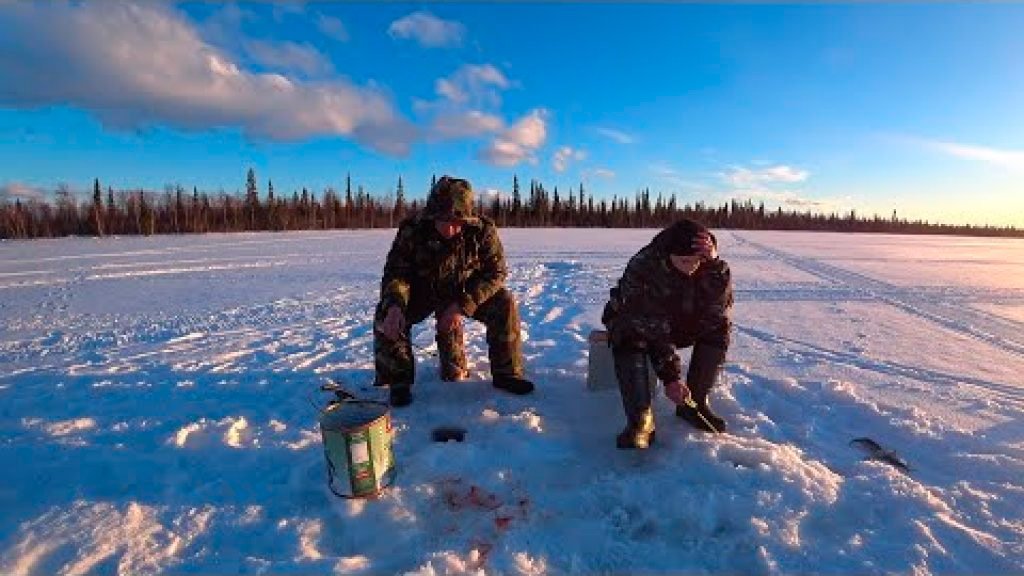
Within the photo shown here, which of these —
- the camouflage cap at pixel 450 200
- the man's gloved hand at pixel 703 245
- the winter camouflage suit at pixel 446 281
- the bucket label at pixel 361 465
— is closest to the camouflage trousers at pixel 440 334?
the winter camouflage suit at pixel 446 281

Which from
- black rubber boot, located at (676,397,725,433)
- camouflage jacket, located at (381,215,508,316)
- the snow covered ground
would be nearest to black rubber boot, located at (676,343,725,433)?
black rubber boot, located at (676,397,725,433)

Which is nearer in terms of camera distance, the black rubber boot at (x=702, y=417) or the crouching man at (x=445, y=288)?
the black rubber boot at (x=702, y=417)

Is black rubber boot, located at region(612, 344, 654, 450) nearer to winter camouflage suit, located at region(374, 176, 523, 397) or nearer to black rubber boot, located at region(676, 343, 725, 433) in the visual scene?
black rubber boot, located at region(676, 343, 725, 433)

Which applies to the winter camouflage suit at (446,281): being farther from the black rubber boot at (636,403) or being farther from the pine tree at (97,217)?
the pine tree at (97,217)

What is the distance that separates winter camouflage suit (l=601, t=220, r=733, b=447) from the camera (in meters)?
2.88

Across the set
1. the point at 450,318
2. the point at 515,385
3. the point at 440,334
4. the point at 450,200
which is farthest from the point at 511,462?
the point at 450,200

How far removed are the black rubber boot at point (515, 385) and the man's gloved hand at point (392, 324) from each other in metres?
0.74

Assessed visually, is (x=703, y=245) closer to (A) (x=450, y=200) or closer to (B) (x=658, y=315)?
(B) (x=658, y=315)

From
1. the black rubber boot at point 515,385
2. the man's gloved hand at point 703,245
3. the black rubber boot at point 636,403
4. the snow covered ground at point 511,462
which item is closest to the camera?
the snow covered ground at point 511,462

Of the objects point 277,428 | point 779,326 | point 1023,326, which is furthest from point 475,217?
point 1023,326

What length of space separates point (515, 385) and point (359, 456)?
4.62 feet

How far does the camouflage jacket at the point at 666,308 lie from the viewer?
9.52 ft

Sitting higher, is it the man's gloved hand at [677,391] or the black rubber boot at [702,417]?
the man's gloved hand at [677,391]

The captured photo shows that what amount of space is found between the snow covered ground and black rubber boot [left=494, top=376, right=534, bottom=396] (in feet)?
0.26
